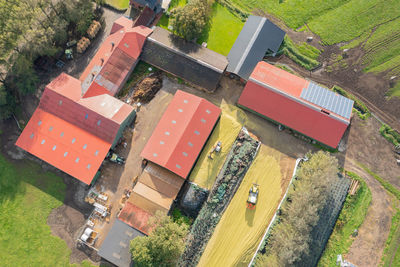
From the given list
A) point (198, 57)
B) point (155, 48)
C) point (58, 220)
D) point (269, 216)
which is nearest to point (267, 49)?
point (198, 57)

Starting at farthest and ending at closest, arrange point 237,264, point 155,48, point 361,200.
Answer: point 155,48
point 361,200
point 237,264

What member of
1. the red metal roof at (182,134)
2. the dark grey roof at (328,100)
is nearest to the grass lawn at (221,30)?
the red metal roof at (182,134)

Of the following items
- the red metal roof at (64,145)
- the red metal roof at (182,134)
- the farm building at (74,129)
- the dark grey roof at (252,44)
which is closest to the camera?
the red metal roof at (182,134)

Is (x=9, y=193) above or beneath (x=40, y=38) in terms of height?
beneath

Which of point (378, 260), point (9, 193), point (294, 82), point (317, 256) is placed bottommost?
point (9, 193)

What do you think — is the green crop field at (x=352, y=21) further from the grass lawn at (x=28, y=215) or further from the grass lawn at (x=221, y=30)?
the grass lawn at (x=28, y=215)

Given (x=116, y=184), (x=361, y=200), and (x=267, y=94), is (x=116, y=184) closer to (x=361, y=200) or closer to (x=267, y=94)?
(x=267, y=94)

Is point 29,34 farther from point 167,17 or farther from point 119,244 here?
point 119,244
